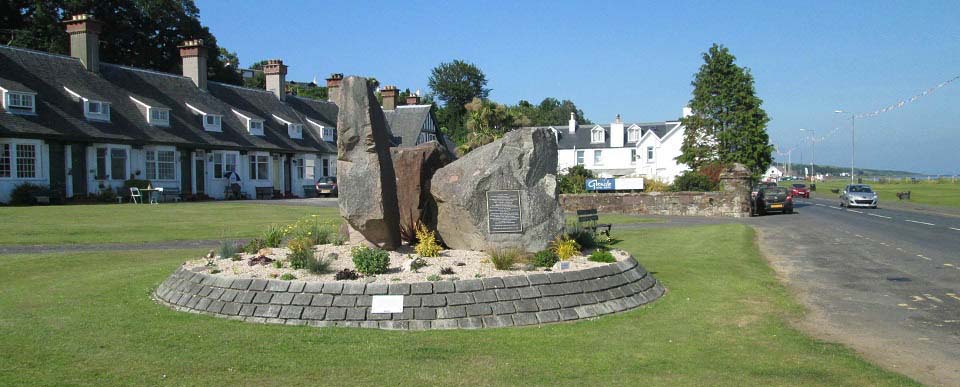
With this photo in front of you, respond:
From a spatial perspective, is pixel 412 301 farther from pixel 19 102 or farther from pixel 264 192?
pixel 264 192

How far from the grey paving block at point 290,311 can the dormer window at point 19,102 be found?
30.8 metres

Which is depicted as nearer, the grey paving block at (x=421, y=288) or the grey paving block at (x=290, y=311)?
the grey paving block at (x=290, y=311)

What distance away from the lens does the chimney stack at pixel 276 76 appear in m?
54.8

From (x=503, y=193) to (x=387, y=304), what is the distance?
3.76 meters

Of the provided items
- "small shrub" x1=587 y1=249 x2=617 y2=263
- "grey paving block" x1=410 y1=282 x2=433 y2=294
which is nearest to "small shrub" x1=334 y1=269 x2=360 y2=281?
"grey paving block" x1=410 y1=282 x2=433 y2=294

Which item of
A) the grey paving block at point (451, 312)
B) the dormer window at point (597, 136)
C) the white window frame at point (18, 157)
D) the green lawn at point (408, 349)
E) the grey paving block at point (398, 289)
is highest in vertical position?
the dormer window at point (597, 136)

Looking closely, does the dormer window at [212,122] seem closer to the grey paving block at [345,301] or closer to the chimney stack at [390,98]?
the chimney stack at [390,98]

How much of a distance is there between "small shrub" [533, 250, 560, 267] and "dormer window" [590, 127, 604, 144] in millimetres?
66049

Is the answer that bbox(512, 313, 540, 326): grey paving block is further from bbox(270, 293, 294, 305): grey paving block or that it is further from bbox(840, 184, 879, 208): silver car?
bbox(840, 184, 879, 208): silver car

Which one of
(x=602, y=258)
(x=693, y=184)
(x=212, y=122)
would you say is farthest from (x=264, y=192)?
(x=602, y=258)

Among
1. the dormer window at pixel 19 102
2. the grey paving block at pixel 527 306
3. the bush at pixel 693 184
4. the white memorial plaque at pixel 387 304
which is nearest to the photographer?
the white memorial plaque at pixel 387 304

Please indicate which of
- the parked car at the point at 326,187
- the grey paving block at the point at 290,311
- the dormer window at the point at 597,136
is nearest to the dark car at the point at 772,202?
the parked car at the point at 326,187

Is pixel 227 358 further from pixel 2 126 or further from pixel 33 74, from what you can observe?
pixel 33 74

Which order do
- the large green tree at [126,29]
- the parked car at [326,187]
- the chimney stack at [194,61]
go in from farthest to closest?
the large green tree at [126,29]
the parked car at [326,187]
the chimney stack at [194,61]
